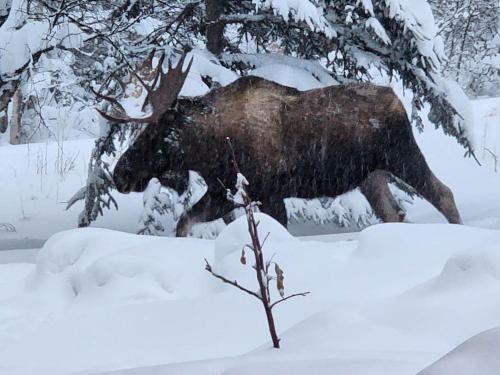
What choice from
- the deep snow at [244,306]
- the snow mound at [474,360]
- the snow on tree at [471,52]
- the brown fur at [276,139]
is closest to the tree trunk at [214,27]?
the brown fur at [276,139]

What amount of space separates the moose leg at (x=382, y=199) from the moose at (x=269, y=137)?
33 cm

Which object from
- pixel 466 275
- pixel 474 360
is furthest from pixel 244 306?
pixel 474 360

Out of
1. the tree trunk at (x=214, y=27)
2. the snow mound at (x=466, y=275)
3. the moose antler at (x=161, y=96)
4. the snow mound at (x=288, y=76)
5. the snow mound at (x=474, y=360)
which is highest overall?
the tree trunk at (x=214, y=27)

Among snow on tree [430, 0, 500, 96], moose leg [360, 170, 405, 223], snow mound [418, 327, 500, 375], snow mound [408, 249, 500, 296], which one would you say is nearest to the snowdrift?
snow mound [408, 249, 500, 296]

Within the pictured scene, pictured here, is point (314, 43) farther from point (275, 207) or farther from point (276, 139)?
point (275, 207)

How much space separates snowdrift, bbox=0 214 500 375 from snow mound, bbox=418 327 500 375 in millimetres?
385

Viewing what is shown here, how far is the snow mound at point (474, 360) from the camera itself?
3.44 ft

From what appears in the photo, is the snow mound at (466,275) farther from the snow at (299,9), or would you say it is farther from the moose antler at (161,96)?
the snow at (299,9)

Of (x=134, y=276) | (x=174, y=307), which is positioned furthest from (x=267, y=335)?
(x=134, y=276)

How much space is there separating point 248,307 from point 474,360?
83.5 inches

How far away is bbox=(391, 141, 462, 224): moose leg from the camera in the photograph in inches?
248

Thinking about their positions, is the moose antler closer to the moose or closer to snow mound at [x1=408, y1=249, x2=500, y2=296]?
the moose

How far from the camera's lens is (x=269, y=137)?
6043mm

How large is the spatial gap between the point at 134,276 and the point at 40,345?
79 centimetres
